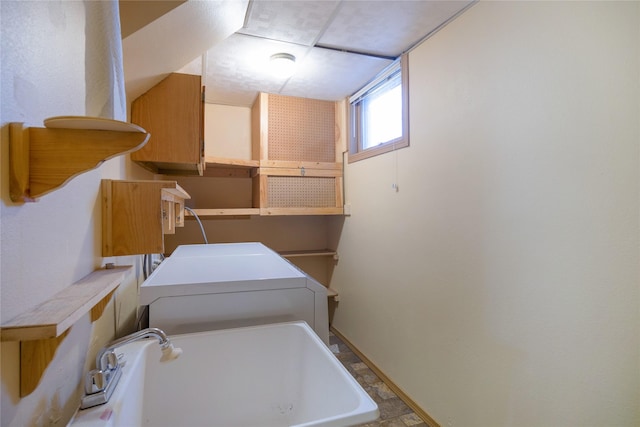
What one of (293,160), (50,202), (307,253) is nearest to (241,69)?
(293,160)

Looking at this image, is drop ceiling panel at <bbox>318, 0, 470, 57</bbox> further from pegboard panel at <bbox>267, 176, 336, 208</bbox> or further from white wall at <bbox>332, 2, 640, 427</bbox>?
pegboard panel at <bbox>267, 176, 336, 208</bbox>

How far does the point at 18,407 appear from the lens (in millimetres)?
510

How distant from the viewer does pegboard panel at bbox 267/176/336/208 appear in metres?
2.73

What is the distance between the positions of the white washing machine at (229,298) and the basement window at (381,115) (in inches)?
53.2

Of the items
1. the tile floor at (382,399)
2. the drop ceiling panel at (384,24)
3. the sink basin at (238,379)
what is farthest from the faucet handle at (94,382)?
the drop ceiling panel at (384,24)

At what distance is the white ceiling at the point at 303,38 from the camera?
141cm

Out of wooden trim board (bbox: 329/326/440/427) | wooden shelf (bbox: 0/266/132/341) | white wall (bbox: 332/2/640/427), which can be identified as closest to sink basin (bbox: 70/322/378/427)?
wooden shelf (bbox: 0/266/132/341)

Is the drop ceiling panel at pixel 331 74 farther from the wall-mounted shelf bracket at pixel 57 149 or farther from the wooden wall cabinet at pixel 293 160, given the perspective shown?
the wall-mounted shelf bracket at pixel 57 149

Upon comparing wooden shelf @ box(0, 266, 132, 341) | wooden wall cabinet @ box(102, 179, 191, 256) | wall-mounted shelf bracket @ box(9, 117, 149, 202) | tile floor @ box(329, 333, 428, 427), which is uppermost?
wall-mounted shelf bracket @ box(9, 117, 149, 202)

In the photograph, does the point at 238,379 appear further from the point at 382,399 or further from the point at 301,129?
the point at 301,129

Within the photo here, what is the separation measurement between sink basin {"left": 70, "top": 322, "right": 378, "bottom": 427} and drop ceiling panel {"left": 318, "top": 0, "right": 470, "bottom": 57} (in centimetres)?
160

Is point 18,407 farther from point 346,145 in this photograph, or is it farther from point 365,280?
point 346,145

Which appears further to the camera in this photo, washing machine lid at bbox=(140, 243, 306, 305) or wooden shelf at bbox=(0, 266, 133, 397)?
washing machine lid at bbox=(140, 243, 306, 305)

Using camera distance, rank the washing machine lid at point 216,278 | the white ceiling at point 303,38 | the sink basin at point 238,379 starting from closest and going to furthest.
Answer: the sink basin at point 238,379
the washing machine lid at point 216,278
the white ceiling at point 303,38
